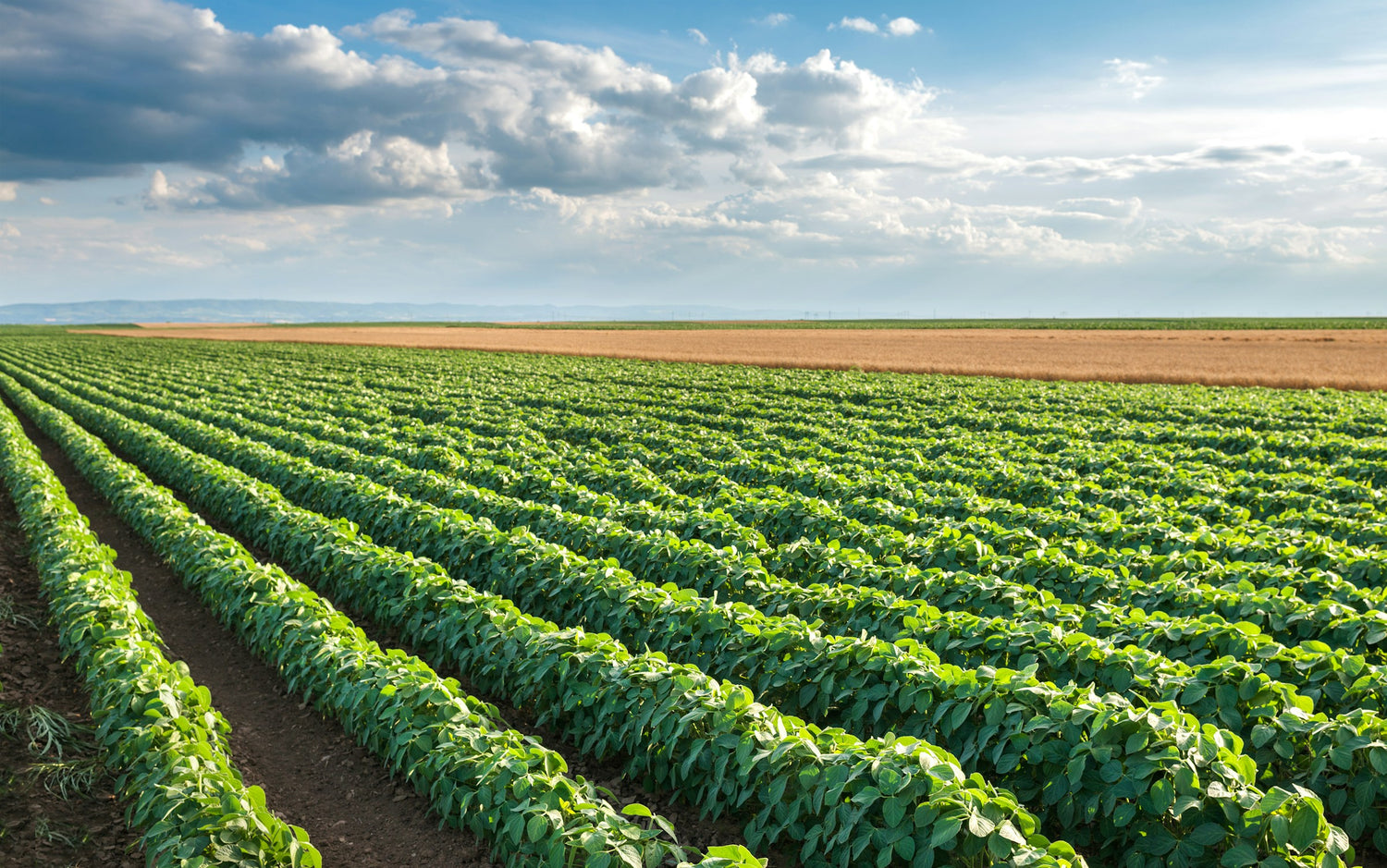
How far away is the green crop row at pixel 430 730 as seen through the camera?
4.54 meters

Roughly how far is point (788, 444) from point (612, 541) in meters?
8.06

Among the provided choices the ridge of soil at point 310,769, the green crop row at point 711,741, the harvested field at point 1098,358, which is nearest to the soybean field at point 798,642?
the green crop row at point 711,741

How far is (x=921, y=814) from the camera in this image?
4.14m

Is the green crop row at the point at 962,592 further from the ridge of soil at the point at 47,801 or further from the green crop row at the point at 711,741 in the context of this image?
the ridge of soil at the point at 47,801

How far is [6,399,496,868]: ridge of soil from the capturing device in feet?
18.8

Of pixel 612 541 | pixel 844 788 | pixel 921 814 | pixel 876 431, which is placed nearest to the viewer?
pixel 921 814

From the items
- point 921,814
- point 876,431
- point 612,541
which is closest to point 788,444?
point 876,431

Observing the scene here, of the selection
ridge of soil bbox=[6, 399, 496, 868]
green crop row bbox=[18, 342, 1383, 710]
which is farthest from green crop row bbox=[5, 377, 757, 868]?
green crop row bbox=[18, 342, 1383, 710]

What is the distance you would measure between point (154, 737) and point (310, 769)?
54.9 inches

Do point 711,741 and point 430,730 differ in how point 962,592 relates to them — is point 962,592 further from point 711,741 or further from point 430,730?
point 430,730

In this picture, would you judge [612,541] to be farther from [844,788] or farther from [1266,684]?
[1266,684]

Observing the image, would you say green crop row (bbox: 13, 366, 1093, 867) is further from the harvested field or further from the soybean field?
the harvested field

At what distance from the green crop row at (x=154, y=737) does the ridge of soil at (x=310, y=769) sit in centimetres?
38

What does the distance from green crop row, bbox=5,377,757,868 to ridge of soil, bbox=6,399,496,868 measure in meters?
0.18
